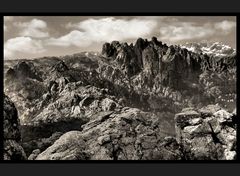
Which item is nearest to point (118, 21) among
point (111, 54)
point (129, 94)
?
point (111, 54)

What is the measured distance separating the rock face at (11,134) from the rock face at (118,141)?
2.25ft

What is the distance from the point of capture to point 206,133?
1515cm

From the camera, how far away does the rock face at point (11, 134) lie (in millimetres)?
14023

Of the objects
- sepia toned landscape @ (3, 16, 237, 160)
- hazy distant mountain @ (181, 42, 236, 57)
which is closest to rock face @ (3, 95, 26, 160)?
sepia toned landscape @ (3, 16, 237, 160)

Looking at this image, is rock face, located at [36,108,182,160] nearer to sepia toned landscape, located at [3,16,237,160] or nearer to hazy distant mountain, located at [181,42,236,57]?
sepia toned landscape, located at [3,16,237,160]

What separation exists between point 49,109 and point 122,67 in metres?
2.85

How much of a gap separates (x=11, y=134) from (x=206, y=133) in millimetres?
6488

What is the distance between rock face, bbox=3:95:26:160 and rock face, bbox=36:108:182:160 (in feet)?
2.25

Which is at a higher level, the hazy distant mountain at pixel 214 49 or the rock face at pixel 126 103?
the hazy distant mountain at pixel 214 49

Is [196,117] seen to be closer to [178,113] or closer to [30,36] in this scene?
[178,113]

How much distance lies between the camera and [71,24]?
1466cm

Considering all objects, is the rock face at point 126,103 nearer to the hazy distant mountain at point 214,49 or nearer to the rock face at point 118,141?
the rock face at point 118,141

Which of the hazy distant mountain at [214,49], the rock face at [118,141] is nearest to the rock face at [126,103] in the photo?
the rock face at [118,141]

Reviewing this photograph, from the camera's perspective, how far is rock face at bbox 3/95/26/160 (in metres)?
14.0
